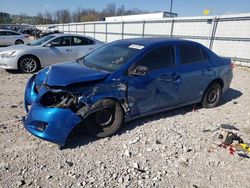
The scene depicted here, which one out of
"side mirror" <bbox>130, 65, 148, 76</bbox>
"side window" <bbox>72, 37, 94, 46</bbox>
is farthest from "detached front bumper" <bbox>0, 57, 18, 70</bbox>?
"side mirror" <bbox>130, 65, 148, 76</bbox>

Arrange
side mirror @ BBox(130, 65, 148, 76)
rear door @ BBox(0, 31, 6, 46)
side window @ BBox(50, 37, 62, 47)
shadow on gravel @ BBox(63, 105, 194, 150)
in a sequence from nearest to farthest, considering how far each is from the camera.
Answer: shadow on gravel @ BBox(63, 105, 194, 150) < side mirror @ BBox(130, 65, 148, 76) < side window @ BBox(50, 37, 62, 47) < rear door @ BBox(0, 31, 6, 46)

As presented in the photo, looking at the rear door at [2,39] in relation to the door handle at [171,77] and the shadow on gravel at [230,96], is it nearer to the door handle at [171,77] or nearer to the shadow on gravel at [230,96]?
the shadow on gravel at [230,96]

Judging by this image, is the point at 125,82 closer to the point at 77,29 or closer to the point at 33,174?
the point at 33,174

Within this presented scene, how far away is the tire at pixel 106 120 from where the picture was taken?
11.7ft

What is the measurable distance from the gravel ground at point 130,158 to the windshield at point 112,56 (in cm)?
115

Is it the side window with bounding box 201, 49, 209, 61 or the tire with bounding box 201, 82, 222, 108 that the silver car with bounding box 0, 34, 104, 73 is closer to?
the side window with bounding box 201, 49, 209, 61

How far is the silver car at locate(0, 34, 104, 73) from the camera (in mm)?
7867

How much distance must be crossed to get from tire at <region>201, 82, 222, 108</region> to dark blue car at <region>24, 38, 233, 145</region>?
0.05m

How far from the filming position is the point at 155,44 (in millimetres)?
4227

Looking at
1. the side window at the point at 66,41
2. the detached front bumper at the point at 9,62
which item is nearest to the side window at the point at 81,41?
the side window at the point at 66,41

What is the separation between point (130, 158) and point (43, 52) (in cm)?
633

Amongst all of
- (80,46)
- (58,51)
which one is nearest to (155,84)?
(58,51)

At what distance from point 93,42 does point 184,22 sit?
24.8 ft

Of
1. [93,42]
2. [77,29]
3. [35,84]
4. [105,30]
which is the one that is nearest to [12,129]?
[35,84]
